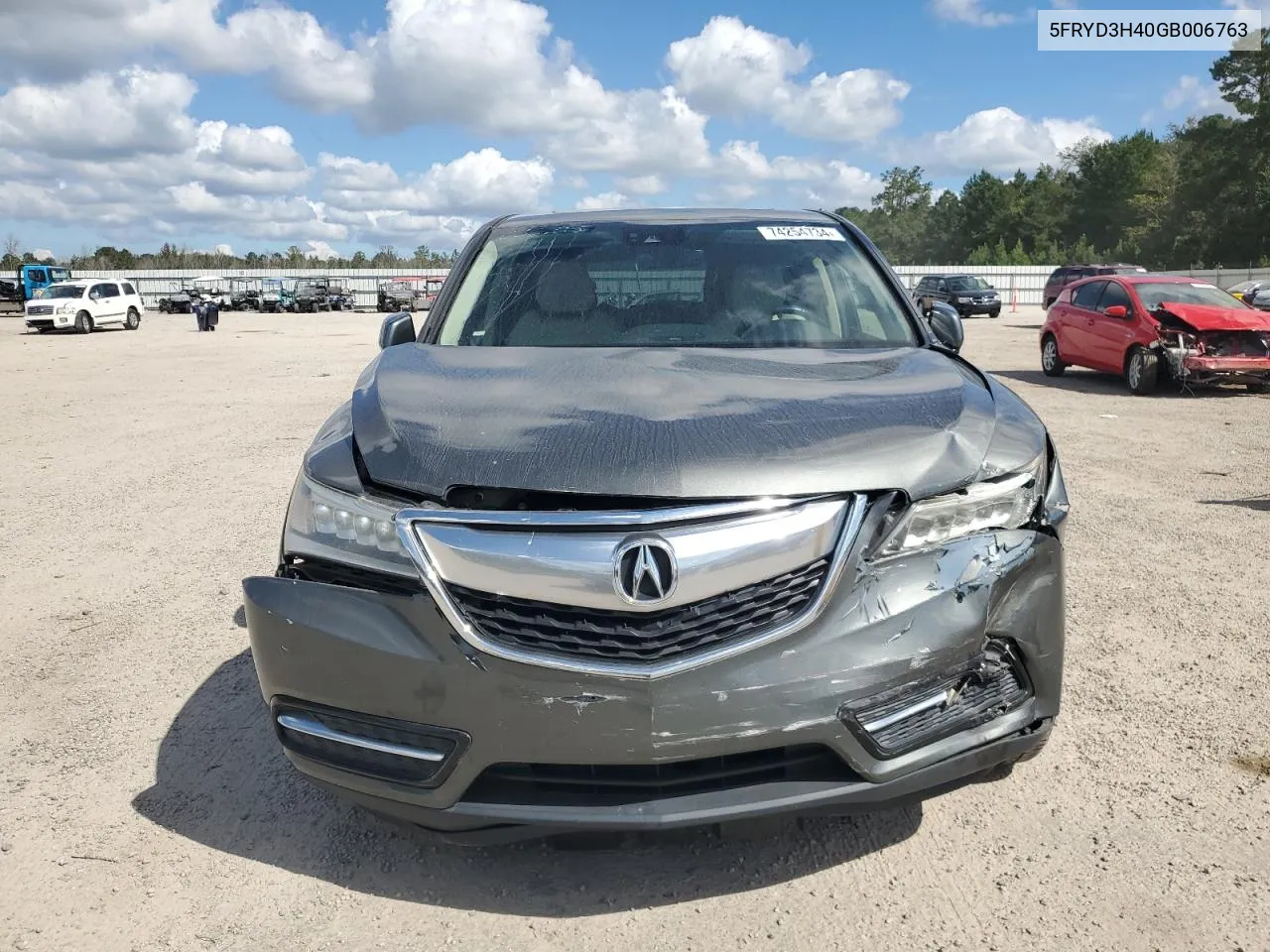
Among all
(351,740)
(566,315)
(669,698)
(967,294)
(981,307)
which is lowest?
(981,307)

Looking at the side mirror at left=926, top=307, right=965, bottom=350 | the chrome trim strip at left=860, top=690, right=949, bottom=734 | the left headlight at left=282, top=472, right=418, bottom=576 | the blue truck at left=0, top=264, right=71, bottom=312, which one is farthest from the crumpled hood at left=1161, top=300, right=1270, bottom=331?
the blue truck at left=0, top=264, right=71, bottom=312

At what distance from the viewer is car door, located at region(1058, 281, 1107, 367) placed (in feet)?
48.4

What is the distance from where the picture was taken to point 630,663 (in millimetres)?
2072

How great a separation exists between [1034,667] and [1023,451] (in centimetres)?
50

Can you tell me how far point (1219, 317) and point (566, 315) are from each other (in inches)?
479

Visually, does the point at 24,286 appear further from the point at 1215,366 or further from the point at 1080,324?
the point at 1215,366

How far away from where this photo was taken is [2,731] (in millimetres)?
3480

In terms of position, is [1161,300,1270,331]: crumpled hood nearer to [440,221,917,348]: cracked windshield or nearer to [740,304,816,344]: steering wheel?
[440,221,917,348]: cracked windshield

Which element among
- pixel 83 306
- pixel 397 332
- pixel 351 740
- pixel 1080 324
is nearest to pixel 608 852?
pixel 351 740

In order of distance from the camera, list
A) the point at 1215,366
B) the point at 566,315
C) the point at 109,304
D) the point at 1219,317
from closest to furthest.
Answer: the point at 566,315 → the point at 1215,366 → the point at 1219,317 → the point at 109,304

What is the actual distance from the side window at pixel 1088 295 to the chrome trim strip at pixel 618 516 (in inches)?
563

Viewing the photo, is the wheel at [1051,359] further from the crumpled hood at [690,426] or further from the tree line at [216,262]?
the tree line at [216,262]

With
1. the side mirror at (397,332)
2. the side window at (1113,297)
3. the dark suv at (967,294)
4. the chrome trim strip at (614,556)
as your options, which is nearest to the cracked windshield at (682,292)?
the side mirror at (397,332)

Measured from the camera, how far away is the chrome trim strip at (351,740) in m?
2.19
